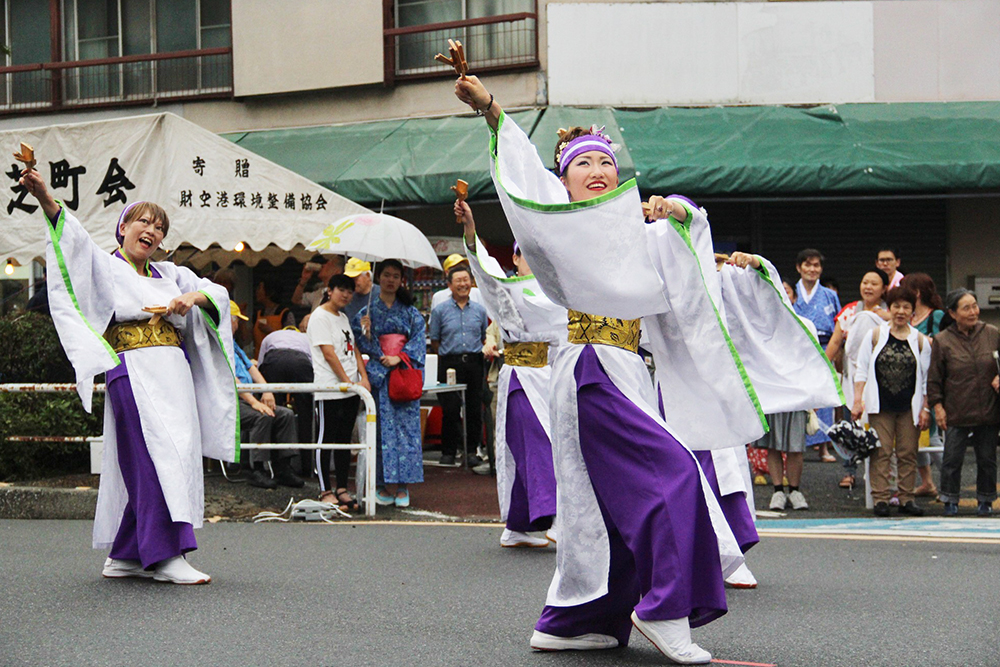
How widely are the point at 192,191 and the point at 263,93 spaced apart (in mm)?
6901

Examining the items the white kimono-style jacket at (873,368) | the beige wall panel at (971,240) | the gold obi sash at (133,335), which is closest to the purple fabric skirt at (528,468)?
the gold obi sash at (133,335)

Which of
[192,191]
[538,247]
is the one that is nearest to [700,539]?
[538,247]

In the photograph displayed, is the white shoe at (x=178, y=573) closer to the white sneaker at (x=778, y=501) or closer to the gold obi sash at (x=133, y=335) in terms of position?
the gold obi sash at (x=133, y=335)

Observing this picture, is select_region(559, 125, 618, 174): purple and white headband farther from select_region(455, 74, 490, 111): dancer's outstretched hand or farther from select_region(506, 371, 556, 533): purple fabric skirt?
select_region(506, 371, 556, 533): purple fabric skirt

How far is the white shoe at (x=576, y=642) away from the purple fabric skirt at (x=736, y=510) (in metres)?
1.43

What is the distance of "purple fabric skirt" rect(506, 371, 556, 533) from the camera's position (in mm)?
7238

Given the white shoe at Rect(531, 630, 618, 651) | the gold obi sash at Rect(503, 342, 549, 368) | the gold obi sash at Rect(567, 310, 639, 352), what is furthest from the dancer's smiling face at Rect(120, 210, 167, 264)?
the white shoe at Rect(531, 630, 618, 651)

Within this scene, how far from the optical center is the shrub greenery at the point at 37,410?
958 cm

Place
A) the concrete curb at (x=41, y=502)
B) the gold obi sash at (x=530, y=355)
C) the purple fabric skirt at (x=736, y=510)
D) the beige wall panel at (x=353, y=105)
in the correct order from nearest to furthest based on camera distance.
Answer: the purple fabric skirt at (x=736, y=510) < the gold obi sash at (x=530, y=355) < the concrete curb at (x=41, y=502) < the beige wall panel at (x=353, y=105)

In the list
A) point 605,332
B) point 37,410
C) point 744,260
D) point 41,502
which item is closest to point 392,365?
point 41,502

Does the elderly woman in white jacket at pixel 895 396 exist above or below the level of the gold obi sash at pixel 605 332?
below

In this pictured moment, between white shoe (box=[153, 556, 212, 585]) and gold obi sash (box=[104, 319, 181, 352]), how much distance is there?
1.06 metres

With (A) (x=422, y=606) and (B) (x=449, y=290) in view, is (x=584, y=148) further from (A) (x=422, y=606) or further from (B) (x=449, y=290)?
(B) (x=449, y=290)

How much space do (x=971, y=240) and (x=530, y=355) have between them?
9.64 metres
